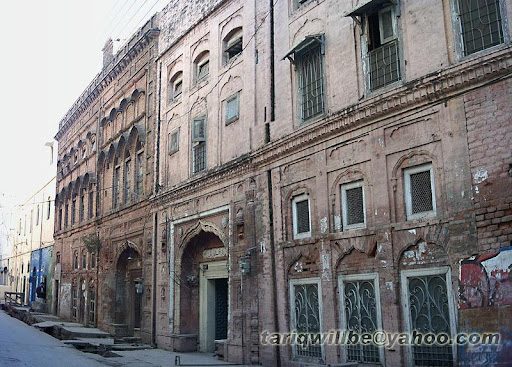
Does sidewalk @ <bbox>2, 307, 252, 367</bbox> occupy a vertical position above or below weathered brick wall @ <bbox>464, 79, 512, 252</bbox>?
below

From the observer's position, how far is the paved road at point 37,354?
12.9 metres

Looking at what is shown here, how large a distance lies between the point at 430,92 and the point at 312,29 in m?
4.11

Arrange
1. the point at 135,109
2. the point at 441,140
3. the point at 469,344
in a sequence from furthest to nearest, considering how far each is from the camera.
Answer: the point at 135,109 → the point at 441,140 → the point at 469,344

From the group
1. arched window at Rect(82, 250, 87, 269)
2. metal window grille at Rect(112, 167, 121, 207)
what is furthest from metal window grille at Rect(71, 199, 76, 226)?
metal window grille at Rect(112, 167, 121, 207)

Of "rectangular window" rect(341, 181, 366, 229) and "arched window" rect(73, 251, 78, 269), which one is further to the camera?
"arched window" rect(73, 251, 78, 269)

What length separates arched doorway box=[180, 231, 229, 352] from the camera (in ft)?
55.9

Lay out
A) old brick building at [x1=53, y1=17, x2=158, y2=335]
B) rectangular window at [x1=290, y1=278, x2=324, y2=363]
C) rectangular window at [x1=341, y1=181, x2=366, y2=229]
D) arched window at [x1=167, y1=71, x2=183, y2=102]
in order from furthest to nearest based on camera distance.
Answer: old brick building at [x1=53, y1=17, x2=158, y2=335]
arched window at [x1=167, y1=71, x2=183, y2=102]
rectangular window at [x1=290, y1=278, x2=324, y2=363]
rectangular window at [x1=341, y1=181, x2=366, y2=229]

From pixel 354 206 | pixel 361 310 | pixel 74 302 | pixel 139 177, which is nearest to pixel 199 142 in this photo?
pixel 139 177

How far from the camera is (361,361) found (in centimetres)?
1058

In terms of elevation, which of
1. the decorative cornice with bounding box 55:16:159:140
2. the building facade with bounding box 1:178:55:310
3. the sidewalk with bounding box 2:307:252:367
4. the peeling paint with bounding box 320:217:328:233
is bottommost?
the sidewalk with bounding box 2:307:252:367

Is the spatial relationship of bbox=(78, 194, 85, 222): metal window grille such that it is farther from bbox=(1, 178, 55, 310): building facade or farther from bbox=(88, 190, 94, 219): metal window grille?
bbox=(1, 178, 55, 310): building facade

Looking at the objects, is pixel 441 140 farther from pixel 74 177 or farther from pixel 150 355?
pixel 74 177

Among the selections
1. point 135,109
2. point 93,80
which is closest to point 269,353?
point 135,109

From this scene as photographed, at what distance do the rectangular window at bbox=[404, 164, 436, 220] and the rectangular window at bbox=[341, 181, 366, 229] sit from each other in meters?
1.12
